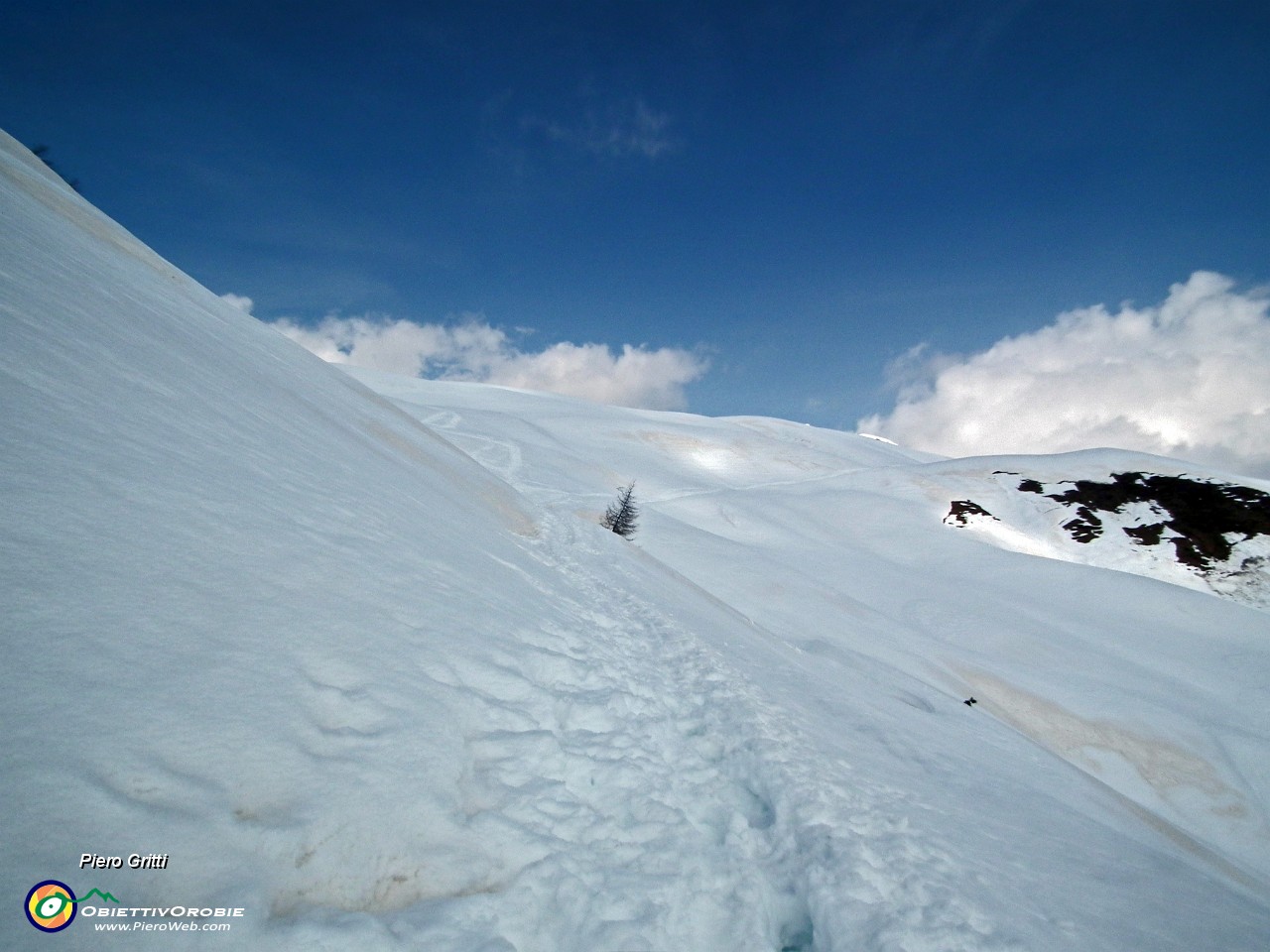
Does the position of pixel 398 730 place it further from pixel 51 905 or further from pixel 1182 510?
pixel 1182 510

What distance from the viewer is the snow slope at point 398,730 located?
9.48 ft

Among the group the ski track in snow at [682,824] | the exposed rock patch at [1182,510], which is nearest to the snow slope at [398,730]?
the ski track in snow at [682,824]

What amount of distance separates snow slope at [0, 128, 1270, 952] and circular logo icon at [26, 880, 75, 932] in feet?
0.14

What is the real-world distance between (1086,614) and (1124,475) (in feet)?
150

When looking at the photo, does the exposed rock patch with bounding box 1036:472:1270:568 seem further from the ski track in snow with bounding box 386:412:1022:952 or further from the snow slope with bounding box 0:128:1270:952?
the ski track in snow with bounding box 386:412:1022:952

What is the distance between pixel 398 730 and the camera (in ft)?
14.2

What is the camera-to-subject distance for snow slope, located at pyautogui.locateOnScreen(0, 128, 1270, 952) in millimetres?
2891

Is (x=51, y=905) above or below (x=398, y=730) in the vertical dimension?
below

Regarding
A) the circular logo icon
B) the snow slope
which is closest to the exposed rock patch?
the snow slope

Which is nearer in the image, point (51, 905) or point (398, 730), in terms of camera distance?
point (51, 905)

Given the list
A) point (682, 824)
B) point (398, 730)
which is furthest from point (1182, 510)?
point (398, 730)

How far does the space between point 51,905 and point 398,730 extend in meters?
2.20

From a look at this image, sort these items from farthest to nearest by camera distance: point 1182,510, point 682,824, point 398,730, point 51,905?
1. point 1182,510
2. point 682,824
3. point 398,730
4. point 51,905

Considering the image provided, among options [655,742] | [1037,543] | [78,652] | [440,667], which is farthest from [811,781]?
[1037,543]
